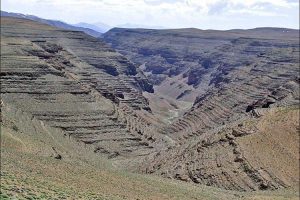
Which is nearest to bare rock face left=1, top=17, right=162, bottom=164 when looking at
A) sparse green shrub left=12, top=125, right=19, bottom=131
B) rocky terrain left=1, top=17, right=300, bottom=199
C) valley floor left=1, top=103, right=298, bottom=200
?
rocky terrain left=1, top=17, right=300, bottom=199

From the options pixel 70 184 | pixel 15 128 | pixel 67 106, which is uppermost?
pixel 67 106

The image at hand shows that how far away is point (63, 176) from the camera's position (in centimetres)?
4338

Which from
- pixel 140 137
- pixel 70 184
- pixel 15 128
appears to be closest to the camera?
pixel 70 184

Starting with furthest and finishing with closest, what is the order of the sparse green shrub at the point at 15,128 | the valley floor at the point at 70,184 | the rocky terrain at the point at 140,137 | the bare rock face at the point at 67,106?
1. the bare rock face at the point at 67,106
2. the sparse green shrub at the point at 15,128
3. the rocky terrain at the point at 140,137
4. the valley floor at the point at 70,184

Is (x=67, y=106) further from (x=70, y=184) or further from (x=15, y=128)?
(x=70, y=184)

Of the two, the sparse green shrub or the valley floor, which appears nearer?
the valley floor

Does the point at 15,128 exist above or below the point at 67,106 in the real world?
below

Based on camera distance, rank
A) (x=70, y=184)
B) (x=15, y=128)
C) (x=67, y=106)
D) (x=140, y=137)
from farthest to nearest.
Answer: (x=140, y=137) < (x=67, y=106) < (x=15, y=128) < (x=70, y=184)

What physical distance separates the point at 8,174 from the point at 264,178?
31.5m

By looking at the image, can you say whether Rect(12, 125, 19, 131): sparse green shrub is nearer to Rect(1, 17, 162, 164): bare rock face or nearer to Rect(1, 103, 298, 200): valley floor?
Rect(1, 103, 298, 200): valley floor

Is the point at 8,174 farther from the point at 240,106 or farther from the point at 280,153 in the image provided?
the point at 240,106

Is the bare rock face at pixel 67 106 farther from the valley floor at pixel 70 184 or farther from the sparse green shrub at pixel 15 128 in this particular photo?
the valley floor at pixel 70 184

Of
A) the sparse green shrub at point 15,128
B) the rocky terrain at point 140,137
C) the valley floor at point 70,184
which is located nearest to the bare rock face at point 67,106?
the rocky terrain at point 140,137

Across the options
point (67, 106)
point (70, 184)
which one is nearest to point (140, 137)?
point (67, 106)
